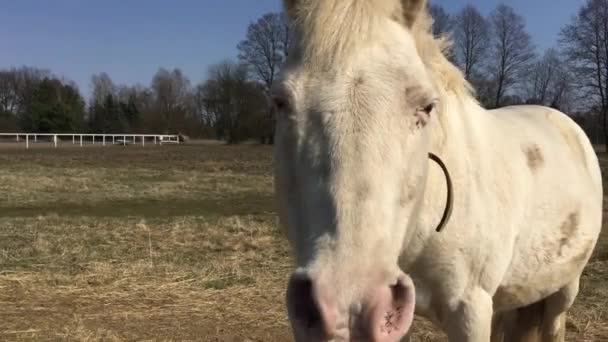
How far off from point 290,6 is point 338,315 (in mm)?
1132

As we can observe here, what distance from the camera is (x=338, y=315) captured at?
139cm

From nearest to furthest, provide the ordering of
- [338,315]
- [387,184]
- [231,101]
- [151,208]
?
[338,315] → [387,184] → [151,208] → [231,101]

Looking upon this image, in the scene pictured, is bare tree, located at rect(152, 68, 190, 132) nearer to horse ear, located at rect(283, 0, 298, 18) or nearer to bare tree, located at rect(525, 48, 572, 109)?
bare tree, located at rect(525, 48, 572, 109)

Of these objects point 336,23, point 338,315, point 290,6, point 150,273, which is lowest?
point 150,273

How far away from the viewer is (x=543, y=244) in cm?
308

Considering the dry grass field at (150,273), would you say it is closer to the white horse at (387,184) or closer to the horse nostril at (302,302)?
the white horse at (387,184)

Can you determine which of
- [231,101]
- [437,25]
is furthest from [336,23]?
[231,101]

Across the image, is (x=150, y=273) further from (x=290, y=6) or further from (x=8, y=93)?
(x=8, y=93)

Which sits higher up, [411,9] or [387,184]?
[411,9]

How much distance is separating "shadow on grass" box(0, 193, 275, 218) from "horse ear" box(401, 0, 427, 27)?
9015 mm

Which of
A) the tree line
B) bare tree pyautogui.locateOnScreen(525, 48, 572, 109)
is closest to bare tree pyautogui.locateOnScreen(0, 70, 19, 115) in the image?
the tree line

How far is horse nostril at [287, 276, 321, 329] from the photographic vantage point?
142 centimetres

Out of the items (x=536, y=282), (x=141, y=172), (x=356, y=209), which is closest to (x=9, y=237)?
(x=536, y=282)

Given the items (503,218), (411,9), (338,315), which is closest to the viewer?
(338,315)
